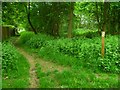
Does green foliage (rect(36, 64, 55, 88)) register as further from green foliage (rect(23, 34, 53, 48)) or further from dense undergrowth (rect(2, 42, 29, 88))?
green foliage (rect(23, 34, 53, 48))

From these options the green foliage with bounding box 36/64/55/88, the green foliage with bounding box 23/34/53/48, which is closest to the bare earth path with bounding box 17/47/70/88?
the green foliage with bounding box 36/64/55/88

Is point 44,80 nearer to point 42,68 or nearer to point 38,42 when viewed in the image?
point 42,68

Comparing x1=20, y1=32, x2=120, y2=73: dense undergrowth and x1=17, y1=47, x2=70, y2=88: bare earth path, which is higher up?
x1=20, y1=32, x2=120, y2=73: dense undergrowth

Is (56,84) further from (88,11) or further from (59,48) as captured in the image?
(88,11)

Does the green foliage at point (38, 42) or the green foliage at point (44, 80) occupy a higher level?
the green foliage at point (38, 42)

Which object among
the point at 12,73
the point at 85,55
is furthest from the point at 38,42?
the point at 12,73

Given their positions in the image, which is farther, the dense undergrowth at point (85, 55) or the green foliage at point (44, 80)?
the dense undergrowth at point (85, 55)

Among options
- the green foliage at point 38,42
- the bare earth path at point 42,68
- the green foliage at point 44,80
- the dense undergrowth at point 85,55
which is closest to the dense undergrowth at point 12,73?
the bare earth path at point 42,68

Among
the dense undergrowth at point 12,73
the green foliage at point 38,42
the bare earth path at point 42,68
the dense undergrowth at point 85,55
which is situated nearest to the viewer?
the dense undergrowth at point 12,73

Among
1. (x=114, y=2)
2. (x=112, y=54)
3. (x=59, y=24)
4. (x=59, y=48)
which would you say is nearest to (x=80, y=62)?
(x=112, y=54)

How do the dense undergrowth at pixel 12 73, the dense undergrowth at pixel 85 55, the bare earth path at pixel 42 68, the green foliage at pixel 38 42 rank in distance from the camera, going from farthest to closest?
the green foliage at pixel 38 42 → the dense undergrowth at pixel 85 55 → the bare earth path at pixel 42 68 → the dense undergrowth at pixel 12 73

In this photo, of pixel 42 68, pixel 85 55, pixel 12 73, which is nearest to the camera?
pixel 12 73

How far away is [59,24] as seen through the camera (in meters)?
19.3

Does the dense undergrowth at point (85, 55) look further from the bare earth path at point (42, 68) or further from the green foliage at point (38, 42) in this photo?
the green foliage at point (38, 42)
